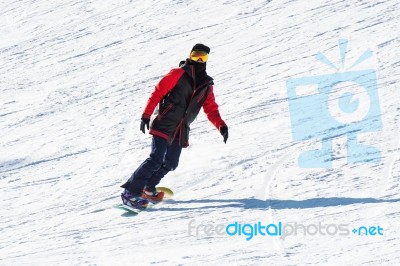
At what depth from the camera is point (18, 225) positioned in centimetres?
685

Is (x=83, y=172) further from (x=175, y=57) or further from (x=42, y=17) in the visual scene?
(x=42, y=17)

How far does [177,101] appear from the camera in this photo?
6.66m

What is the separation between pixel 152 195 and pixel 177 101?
1003mm

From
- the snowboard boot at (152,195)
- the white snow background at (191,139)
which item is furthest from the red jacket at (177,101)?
the white snow background at (191,139)

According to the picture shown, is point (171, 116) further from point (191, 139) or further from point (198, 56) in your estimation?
point (191, 139)

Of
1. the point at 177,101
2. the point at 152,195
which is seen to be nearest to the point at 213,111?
the point at 177,101

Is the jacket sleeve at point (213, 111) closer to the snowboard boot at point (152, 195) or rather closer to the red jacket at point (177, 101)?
the red jacket at point (177, 101)

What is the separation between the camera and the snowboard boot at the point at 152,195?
7008 mm

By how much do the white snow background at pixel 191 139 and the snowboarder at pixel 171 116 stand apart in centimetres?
27

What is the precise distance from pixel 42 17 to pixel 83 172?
7697mm

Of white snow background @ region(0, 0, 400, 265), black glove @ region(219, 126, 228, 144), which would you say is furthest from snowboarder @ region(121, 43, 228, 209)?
white snow background @ region(0, 0, 400, 265)

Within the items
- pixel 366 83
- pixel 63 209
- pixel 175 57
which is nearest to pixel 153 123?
pixel 63 209

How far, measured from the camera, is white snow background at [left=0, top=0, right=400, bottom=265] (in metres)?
6.09

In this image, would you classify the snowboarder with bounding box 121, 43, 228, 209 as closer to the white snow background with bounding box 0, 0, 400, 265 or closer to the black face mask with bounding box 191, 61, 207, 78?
the black face mask with bounding box 191, 61, 207, 78
